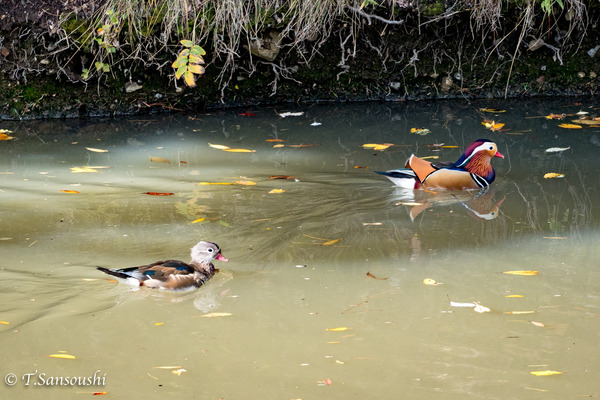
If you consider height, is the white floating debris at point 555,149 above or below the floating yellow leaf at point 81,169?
above

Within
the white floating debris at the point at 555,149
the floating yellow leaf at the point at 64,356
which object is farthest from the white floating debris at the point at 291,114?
the floating yellow leaf at the point at 64,356

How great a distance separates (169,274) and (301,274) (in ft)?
2.45

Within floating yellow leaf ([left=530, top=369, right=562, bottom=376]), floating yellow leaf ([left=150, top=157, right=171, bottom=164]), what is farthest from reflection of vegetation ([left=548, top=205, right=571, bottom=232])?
floating yellow leaf ([left=150, top=157, right=171, bottom=164])

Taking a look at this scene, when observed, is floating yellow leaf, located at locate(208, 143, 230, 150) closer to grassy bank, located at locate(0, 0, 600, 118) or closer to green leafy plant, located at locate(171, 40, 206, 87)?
green leafy plant, located at locate(171, 40, 206, 87)

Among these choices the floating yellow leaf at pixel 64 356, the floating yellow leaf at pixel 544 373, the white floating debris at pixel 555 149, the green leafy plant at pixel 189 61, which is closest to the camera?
the floating yellow leaf at pixel 544 373

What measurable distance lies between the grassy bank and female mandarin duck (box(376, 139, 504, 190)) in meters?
3.24

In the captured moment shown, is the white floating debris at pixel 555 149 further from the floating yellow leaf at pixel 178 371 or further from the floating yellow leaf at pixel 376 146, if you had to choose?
the floating yellow leaf at pixel 178 371

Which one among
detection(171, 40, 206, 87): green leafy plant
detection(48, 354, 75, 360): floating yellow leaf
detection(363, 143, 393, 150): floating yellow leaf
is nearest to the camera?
detection(48, 354, 75, 360): floating yellow leaf

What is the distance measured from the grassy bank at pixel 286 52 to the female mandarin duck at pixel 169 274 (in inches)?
179

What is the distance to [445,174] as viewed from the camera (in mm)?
5945

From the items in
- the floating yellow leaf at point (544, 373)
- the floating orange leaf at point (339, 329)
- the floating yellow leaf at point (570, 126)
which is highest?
the floating yellow leaf at point (570, 126)

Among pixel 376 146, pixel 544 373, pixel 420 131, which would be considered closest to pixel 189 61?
pixel 376 146

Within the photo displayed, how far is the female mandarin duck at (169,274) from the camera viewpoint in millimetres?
3771

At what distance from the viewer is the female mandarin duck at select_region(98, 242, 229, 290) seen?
3771mm
